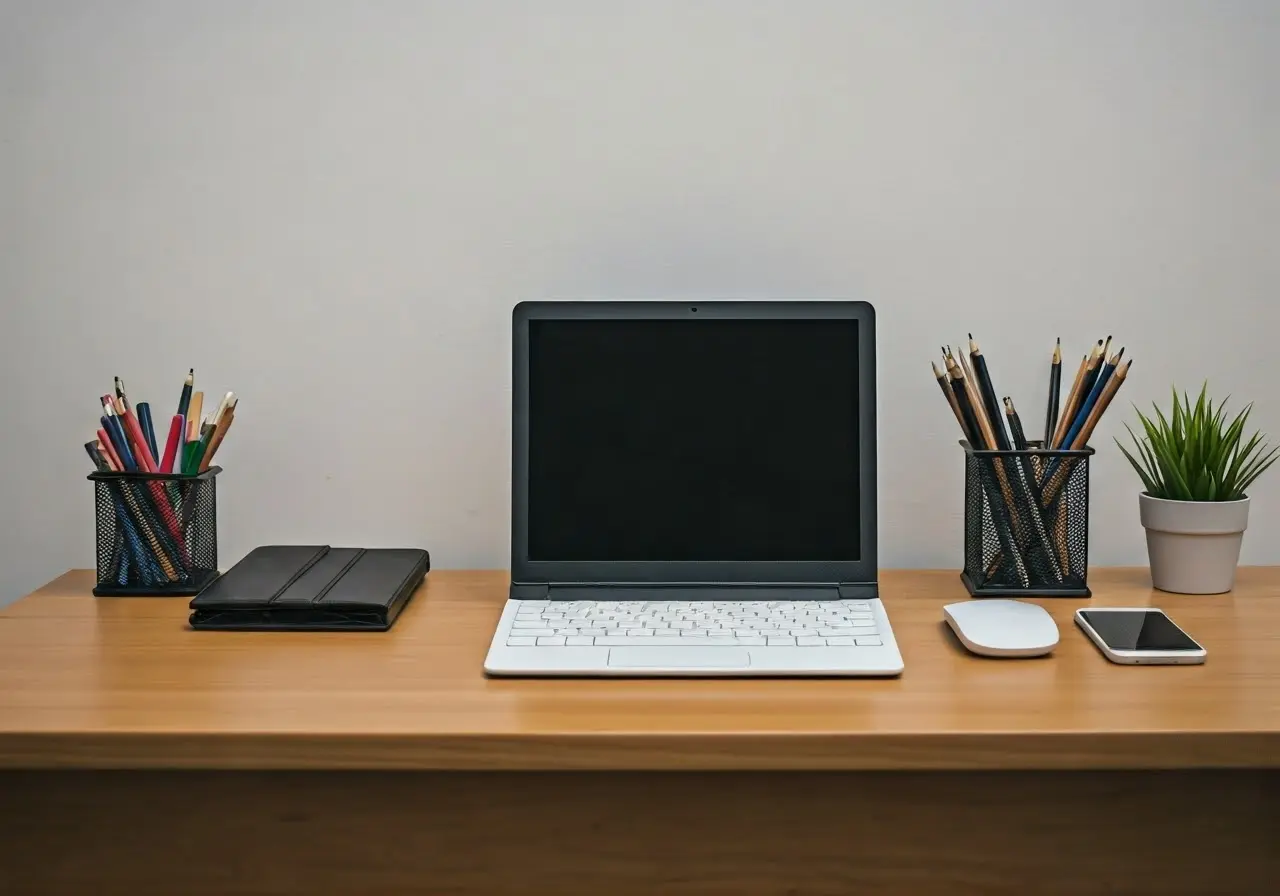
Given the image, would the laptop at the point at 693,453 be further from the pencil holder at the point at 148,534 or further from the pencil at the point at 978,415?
the pencil holder at the point at 148,534

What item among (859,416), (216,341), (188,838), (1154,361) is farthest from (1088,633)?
(216,341)

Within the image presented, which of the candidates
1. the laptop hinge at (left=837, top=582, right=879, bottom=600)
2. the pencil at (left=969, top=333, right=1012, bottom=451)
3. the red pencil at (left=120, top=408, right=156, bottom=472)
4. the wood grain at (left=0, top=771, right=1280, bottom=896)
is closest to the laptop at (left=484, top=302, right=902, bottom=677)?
the laptop hinge at (left=837, top=582, right=879, bottom=600)

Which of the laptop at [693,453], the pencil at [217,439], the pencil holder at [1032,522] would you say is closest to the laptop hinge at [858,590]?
the laptop at [693,453]

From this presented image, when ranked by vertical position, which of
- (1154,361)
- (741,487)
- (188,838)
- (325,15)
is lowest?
(188,838)

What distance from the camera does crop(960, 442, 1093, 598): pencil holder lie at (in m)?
1.07

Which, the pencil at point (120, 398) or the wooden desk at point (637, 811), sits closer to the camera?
the wooden desk at point (637, 811)

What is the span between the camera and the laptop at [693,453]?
1.06 metres

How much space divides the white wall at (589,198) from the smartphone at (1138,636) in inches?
11.1

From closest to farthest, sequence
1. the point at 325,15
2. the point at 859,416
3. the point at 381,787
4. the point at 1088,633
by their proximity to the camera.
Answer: the point at 381,787 → the point at 1088,633 → the point at 859,416 → the point at 325,15

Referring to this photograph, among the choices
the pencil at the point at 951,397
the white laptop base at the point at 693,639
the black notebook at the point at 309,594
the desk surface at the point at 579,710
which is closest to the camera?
the desk surface at the point at 579,710

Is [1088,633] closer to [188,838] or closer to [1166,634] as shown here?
[1166,634]

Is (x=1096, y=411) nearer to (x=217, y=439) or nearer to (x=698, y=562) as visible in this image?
(x=698, y=562)

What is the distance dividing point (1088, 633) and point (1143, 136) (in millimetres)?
580

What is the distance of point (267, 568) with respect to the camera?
111 cm
